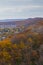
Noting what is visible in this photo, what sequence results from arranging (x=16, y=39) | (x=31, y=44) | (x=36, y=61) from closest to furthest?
(x=36, y=61) → (x=31, y=44) → (x=16, y=39)

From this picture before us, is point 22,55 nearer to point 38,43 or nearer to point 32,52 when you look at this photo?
point 32,52

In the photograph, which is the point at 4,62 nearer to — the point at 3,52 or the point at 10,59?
the point at 10,59

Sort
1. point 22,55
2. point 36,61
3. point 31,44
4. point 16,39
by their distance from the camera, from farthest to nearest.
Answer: point 16,39, point 31,44, point 22,55, point 36,61

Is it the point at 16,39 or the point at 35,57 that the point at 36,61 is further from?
the point at 16,39

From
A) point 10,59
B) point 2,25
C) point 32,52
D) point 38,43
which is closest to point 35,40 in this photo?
point 38,43

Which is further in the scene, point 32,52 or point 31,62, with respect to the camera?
point 32,52

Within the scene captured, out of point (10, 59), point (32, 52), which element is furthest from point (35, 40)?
point (10, 59)

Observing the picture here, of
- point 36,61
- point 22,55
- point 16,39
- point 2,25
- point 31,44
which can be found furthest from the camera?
point 2,25

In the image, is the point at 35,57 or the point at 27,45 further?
the point at 27,45

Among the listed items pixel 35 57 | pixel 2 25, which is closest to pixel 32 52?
pixel 35 57
